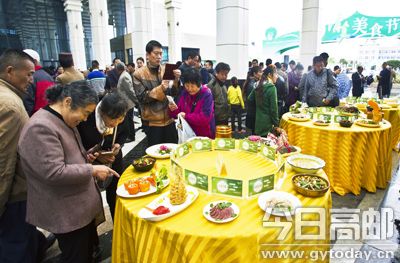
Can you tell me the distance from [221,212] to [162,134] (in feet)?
6.29

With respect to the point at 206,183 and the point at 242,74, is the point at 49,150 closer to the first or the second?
the point at 206,183

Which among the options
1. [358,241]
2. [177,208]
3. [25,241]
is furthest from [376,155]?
[25,241]

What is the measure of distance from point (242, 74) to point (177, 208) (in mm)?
5593

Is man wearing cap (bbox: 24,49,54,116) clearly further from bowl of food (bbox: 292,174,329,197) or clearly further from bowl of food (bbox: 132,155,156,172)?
bowl of food (bbox: 292,174,329,197)

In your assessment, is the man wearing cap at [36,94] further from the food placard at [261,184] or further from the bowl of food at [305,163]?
the bowl of food at [305,163]

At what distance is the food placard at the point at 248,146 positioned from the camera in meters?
2.41

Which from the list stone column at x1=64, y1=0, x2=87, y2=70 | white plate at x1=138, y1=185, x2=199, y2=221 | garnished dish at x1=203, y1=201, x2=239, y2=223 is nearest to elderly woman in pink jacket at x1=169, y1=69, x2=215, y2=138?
white plate at x1=138, y1=185, x2=199, y2=221

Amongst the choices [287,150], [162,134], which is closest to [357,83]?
[287,150]

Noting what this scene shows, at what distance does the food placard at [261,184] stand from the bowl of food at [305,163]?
1.52 feet

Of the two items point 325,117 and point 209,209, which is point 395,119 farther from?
point 209,209

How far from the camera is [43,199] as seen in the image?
5.22ft

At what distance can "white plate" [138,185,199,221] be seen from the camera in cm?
144

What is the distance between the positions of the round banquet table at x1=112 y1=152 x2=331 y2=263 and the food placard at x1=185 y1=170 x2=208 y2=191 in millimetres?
88

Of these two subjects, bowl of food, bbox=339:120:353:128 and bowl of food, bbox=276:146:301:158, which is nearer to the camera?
bowl of food, bbox=276:146:301:158
